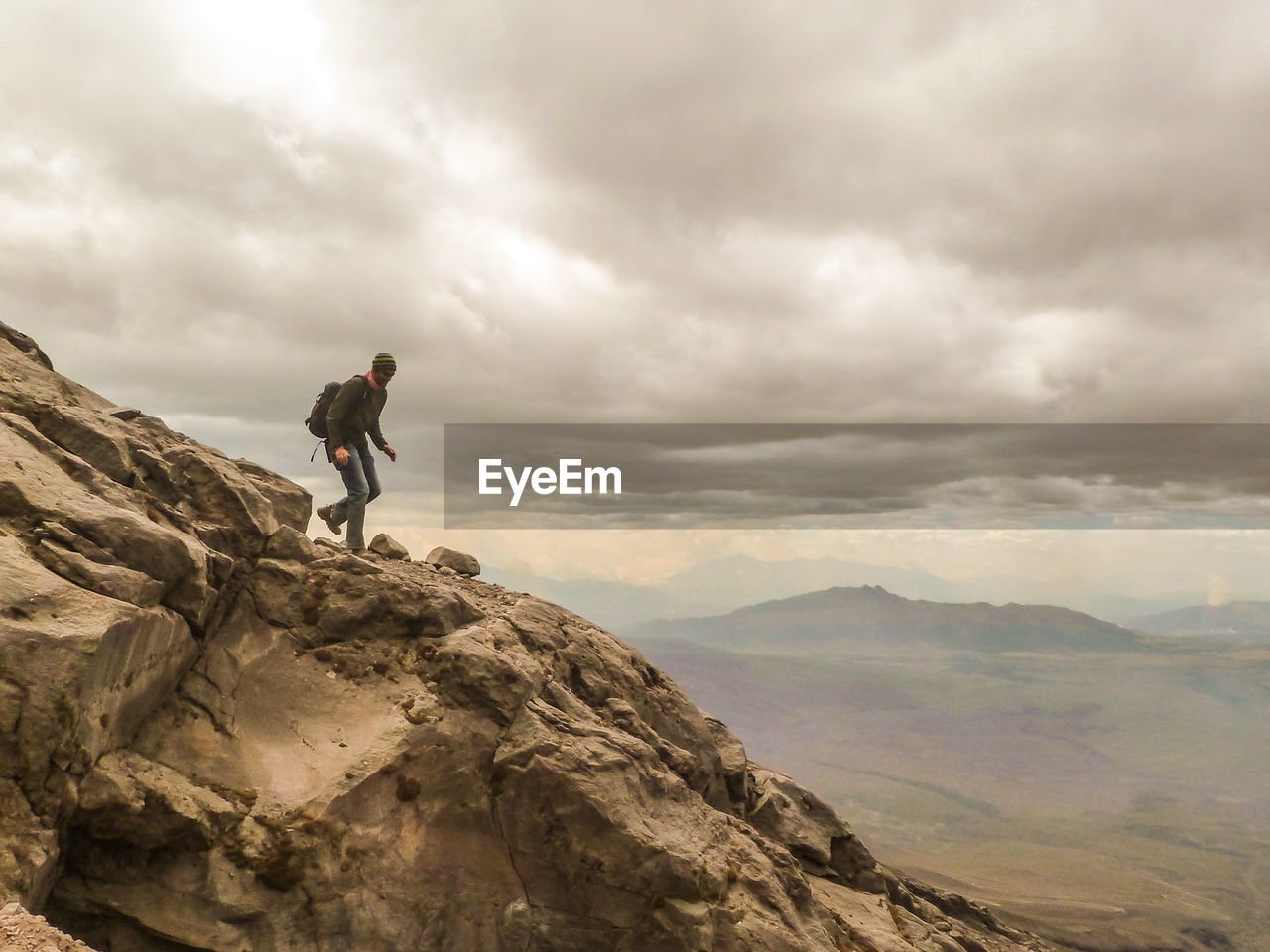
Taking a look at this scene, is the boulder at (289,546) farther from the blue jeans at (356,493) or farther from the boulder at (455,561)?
the boulder at (455,561)

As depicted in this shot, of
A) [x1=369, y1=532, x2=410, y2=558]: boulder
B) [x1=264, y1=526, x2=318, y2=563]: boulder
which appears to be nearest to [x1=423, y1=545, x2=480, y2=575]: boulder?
[x1=369, y1=532, x2=410, y2=558]: boulder

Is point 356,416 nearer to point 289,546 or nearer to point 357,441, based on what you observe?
point 357,441

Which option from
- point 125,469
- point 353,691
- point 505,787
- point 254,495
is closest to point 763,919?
point 505,787

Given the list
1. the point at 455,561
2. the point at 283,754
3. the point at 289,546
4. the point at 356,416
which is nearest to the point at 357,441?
the point at 356,416

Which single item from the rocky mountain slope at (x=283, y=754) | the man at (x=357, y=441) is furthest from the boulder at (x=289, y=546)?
the man at (x=357, y=441)

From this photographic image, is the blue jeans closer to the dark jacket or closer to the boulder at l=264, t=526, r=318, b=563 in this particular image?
the dark jacket
